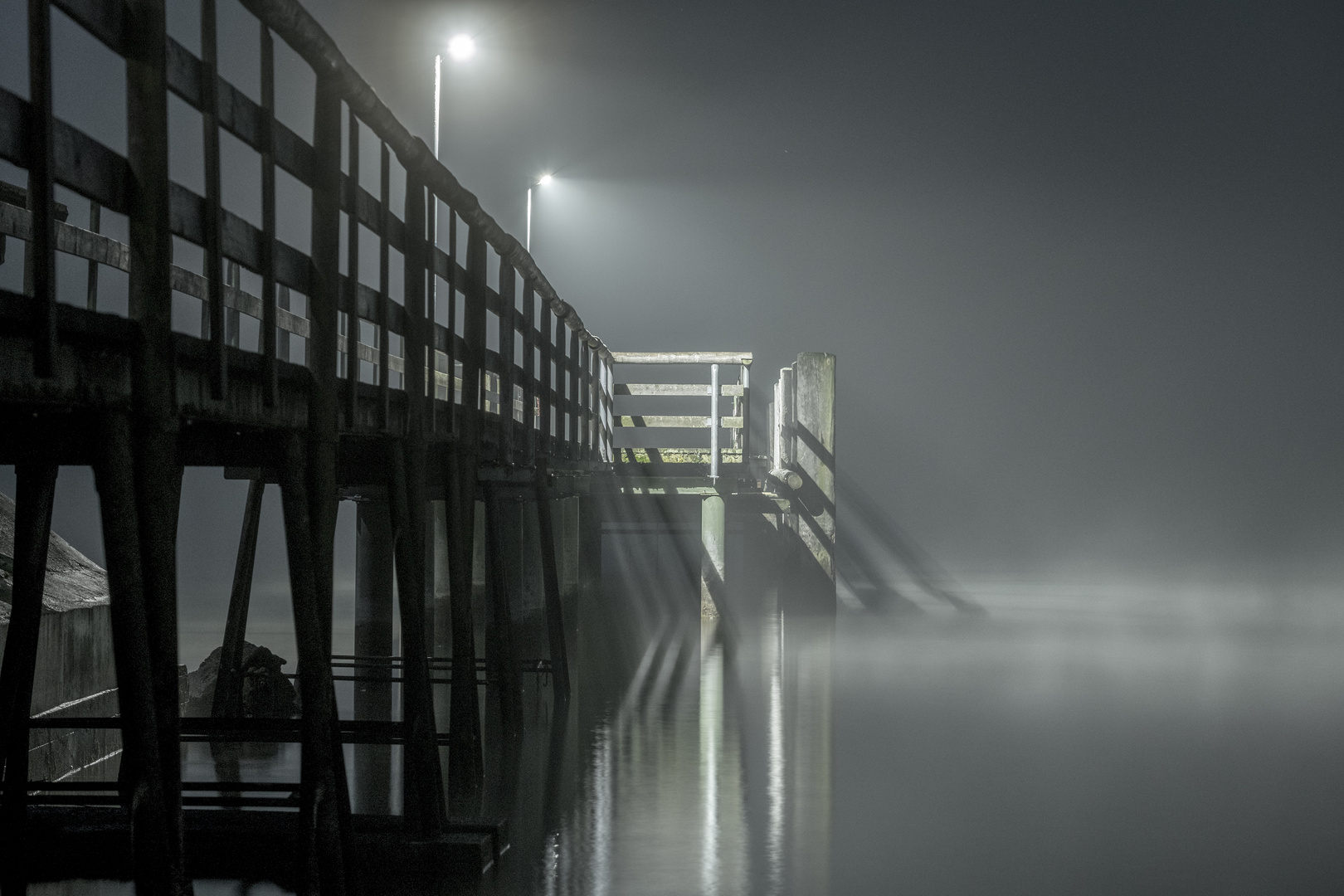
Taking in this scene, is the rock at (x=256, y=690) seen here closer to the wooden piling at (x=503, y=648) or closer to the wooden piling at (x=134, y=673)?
the wooden piling at (x=503, y=648)

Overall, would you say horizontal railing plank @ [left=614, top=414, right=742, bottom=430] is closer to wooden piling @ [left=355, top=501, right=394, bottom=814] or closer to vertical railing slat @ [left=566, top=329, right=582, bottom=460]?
vertical railing slat @ [left=566, top=329, right=582, bottom=460]

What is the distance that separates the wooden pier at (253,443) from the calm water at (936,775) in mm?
233

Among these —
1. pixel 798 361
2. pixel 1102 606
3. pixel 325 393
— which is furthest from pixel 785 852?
pixel 1102 606

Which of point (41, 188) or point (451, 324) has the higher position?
point (451, 324)

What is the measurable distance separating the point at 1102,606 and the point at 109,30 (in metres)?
12.1

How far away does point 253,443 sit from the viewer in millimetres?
3260

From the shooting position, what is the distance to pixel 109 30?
2402 mm

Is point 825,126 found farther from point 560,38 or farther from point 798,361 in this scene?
point 798,361

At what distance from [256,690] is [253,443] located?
3175 millimetres

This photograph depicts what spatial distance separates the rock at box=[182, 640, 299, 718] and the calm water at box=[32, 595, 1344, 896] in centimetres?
64

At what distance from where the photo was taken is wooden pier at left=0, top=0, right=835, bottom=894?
230 centimetres

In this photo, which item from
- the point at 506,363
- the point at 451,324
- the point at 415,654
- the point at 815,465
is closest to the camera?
the point at 415,654

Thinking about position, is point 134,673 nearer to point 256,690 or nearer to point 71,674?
point 71,674

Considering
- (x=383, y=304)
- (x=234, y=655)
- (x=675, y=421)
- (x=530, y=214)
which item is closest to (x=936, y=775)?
(x=383, y=304)
